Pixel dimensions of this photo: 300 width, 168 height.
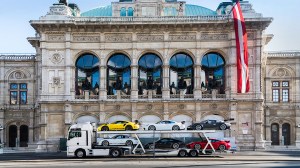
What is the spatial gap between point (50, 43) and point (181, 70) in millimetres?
16619

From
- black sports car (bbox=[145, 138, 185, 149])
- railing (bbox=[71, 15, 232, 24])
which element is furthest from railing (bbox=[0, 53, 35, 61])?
black sports car (bbox=[145, 138, 185, 149])

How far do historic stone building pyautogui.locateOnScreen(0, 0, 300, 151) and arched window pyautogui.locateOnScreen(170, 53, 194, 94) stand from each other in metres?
0.13

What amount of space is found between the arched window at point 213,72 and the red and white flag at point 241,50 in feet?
11.6

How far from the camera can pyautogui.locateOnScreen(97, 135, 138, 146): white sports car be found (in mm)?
48500

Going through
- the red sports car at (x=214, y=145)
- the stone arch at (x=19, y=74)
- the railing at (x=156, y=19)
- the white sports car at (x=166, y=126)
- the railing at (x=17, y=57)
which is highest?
the railing at (x=156, y=19)

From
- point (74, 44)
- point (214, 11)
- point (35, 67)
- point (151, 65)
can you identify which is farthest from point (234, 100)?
point (35, 67)

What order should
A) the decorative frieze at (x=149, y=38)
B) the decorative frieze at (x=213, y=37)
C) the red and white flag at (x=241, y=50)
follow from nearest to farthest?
the red and white flag at (x=241, y=50)
the decorative frieze at (x=213, y=37)
the decorative frieze at (x=149, y=38)

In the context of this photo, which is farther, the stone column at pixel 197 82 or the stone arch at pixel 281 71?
the stone arch at pixel 281 71

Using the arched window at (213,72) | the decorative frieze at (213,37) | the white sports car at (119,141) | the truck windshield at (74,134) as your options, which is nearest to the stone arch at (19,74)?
the truck windshield at (74,134)

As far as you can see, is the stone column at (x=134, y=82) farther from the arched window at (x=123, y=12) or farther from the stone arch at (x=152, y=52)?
the arched window at (x=123, y=12)

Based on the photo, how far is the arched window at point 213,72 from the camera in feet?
206

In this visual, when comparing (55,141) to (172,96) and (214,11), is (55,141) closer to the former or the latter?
(172,96)

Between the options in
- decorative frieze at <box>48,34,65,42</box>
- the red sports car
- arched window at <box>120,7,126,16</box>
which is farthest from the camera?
arched window at <box>120,7,126,16</box>

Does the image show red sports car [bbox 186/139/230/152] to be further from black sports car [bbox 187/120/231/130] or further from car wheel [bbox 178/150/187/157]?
black sports car [bbox 187/120/231/130]
